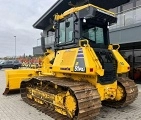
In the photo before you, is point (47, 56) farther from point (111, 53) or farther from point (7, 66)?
point (7, 66)

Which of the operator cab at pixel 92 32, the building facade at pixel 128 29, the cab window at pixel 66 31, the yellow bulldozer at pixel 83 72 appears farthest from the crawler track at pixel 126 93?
the building facade at pixel 128 29

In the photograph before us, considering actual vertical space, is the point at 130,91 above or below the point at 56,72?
below

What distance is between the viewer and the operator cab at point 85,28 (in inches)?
257

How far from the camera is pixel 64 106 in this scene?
6.29 metres

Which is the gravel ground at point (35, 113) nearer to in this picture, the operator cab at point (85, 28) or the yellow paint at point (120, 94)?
the yellow paint at point (120, 94)

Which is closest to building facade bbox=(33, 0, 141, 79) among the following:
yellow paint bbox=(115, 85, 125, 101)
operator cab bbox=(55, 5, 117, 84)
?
operator cab bbox=(55, 5, 117, 84)

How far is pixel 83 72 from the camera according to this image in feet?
19.5

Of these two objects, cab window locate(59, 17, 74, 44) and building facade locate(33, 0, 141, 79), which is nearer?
cab window locate(59, 17, 74, 44)

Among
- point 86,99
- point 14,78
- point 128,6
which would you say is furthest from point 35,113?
point 128,6

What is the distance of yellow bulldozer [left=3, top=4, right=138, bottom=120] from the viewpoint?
19.2ft

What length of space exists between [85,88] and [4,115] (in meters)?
2.84

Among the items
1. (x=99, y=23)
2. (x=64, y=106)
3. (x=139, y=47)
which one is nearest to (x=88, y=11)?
(x=99, y=23)

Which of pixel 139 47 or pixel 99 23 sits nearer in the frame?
pixel 99 23

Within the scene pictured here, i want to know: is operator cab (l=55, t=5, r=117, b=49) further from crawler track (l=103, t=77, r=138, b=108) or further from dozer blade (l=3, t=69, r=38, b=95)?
dozer blade (l=3, t=69, r=38, b=95)
